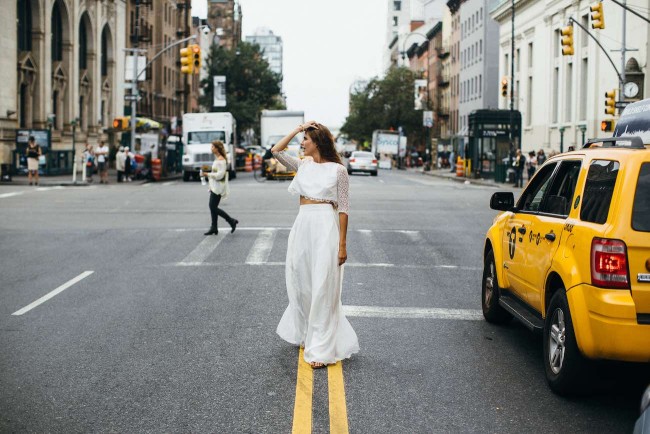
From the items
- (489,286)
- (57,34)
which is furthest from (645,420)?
(57,34)

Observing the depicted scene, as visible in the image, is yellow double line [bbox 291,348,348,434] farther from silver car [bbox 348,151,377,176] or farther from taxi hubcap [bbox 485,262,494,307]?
silver car [bbox 348,151,377,176]

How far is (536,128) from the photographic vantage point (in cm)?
6081

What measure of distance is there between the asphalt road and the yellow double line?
0.03 meters

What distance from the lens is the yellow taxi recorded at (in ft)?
19.3

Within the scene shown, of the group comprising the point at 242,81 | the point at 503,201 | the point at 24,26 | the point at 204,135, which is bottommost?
the point at 503,201

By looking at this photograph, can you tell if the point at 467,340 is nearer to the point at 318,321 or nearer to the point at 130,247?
the point at 318,321

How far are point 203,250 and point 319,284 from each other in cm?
845

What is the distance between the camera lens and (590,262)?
6.02m

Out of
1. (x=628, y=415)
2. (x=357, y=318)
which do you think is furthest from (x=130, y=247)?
(x=628, y=415)

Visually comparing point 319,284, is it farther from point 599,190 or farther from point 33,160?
A: point 33,160

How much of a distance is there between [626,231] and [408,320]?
3.64 meters

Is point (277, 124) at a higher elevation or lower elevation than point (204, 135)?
higher

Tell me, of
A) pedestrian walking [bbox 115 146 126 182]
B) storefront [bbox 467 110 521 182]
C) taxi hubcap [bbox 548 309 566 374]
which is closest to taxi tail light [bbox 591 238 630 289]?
taxi hubcap [bbox 548 309 566 374]

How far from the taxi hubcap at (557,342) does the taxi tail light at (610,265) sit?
0.57 meters
